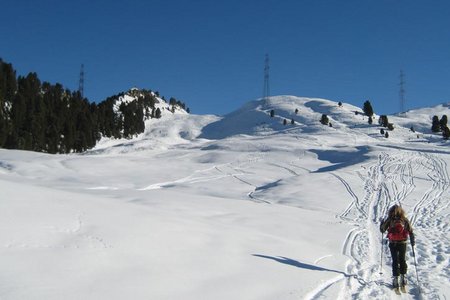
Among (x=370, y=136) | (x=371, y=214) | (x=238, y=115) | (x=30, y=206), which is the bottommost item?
(x=371, y=214)

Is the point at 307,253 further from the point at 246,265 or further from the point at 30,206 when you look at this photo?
the point at 30,206

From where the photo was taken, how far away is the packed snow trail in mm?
9344

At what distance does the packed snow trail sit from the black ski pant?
39cm

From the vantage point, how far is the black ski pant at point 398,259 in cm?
915

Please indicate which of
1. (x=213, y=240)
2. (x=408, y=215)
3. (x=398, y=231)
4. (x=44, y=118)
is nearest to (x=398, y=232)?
Result: (x=398, y=231)

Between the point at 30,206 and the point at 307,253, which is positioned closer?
the point at 30,206

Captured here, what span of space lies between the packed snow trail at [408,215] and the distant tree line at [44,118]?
143ft

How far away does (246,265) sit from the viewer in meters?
9.24

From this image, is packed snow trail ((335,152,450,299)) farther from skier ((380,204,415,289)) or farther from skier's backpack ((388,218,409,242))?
skier's backpack ((388,218,409,242))

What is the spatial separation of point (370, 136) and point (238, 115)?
59.3 meters

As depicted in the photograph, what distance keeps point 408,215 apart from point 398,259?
39.7 feet

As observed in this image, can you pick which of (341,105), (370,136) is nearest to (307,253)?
(370,136)

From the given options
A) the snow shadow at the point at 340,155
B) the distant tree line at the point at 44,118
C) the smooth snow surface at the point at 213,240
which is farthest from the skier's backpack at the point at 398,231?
the distant tree line at the point at 44,118

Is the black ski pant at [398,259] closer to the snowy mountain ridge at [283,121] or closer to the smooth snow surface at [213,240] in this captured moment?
the smooth snow surface at [213,240]
